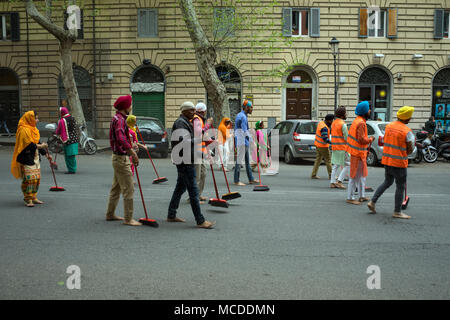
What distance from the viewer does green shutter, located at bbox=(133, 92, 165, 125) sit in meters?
25.0

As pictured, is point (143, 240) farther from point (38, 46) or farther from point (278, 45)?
point (38, 46)

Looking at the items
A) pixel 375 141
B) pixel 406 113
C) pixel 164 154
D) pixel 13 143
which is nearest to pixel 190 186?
pixel 406 113

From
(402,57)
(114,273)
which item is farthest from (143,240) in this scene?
(402,57)

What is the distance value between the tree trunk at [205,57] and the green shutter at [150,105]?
6.76 meters

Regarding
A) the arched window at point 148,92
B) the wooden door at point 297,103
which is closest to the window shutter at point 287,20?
the wooden door at point 297,103

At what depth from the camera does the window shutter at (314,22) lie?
23.7 meters

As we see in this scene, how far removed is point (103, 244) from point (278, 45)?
19.8m

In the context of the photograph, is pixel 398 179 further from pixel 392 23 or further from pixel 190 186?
pixel 392 23

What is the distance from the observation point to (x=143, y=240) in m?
5.89

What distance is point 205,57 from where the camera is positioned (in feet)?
60.6

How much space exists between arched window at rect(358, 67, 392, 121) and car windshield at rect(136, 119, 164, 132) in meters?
12.4

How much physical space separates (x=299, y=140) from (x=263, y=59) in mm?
9510

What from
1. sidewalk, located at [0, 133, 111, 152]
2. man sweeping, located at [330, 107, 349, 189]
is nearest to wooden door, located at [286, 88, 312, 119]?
sidewalk, located at [0, 133, 111, 152]

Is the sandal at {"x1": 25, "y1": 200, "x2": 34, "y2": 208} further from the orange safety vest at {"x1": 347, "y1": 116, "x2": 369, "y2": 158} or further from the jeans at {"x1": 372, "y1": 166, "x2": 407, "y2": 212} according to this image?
the jeans at {"x1": 372, "y1": 166, "x2": 407, "y2": 212}
